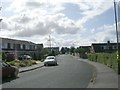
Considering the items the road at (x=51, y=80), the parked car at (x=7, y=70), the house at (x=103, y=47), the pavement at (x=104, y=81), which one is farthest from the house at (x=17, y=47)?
the pavement at (x=104, y=81)

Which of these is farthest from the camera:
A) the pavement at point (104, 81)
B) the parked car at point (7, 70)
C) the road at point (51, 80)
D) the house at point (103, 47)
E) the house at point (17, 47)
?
the house at point (103, 47)

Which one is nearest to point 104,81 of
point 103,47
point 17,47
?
point 17,47

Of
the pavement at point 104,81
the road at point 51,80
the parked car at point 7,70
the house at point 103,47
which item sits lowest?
the road at point 51,80

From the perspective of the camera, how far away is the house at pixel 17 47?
8740 centimetres

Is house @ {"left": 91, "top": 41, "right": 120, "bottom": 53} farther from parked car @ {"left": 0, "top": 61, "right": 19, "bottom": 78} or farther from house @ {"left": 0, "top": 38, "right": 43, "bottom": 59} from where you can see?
parked car @ {"left": 0, "top": 61, "right": 19, "bottom": 78}

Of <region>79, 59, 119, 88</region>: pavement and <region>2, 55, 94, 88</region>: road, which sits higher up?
<region>79, 59, 119, 88</region>: pavement

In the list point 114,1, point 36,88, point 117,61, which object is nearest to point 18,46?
A: point 114,1

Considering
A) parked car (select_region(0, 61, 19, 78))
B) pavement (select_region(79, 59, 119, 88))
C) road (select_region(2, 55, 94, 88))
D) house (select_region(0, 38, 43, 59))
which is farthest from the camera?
house (select_region(0, 38, 43, 59))

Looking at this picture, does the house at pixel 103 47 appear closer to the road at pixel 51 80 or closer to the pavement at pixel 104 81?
the road at pixel 51 80

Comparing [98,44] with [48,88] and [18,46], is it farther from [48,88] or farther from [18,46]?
[48,88]

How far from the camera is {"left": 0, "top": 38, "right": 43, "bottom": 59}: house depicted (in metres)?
87.4

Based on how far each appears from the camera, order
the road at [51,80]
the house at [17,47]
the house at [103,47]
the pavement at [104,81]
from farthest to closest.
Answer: the house at [103,47]
the house at [17,47]
the road at [51,80]
the pavement at [104,81]

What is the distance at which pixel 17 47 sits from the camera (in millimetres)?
101688

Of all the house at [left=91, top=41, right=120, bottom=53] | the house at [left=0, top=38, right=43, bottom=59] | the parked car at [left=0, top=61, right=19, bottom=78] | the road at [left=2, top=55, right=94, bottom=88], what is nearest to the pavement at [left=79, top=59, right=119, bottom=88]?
the road at [left=2, top=55, right=94, bottom=88]
